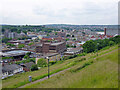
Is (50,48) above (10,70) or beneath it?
above

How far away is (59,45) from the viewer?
2050 centimetres

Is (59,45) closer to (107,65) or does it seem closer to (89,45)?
(89,45)

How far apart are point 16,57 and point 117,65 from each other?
→ 1557cm

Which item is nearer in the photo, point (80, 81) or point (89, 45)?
point (80, 81)

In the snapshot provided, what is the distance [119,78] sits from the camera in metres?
4.70

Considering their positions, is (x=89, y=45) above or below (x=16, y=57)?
above

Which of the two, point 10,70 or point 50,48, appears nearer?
point 10,70

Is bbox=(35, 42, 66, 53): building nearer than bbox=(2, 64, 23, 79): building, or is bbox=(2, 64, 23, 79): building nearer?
bbox=(2, 64, 23, 79): building

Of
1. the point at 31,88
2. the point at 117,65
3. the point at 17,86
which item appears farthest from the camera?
the point at 117,65

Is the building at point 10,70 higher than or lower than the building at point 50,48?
lower

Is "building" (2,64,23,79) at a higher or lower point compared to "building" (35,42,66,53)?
lower

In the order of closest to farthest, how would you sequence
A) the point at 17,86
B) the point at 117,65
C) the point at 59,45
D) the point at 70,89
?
Answer: the point at 70,89
the point at 17,86
the point at 117,65
the point at 59,45

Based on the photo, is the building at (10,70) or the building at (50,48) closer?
the building at (10,70)


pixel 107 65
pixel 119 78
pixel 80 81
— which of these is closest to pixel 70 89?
pixel 80 81
